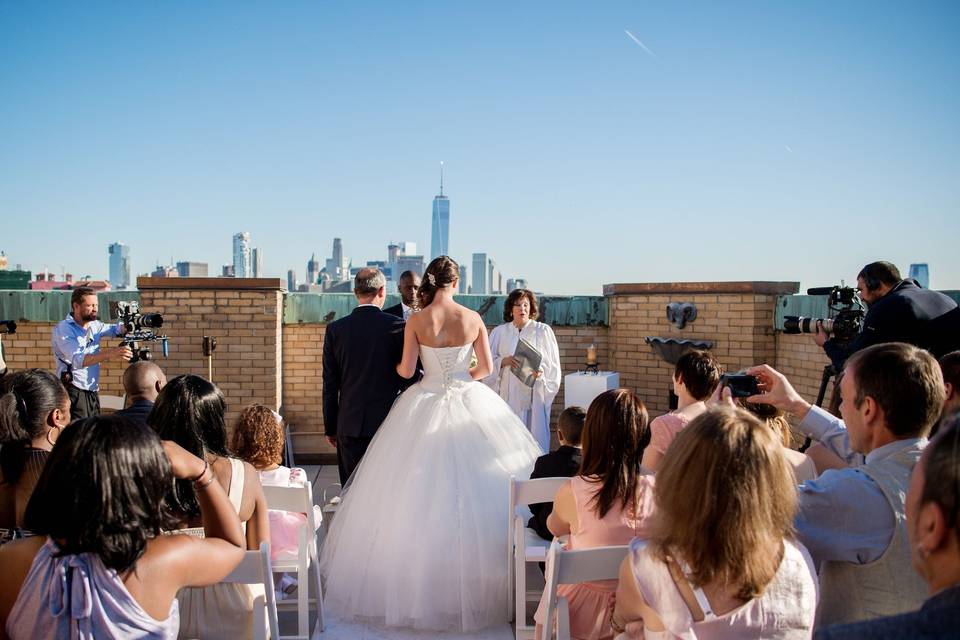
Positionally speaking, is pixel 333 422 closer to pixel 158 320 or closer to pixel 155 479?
pixel 158 320

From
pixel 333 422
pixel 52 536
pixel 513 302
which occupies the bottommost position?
pixel 333 422

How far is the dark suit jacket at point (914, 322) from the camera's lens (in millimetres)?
4004

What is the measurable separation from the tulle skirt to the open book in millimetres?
2080

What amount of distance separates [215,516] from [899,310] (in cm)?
385

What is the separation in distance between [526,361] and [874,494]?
4795mm

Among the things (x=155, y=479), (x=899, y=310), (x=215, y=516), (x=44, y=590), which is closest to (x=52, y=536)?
(x=44, y=590)

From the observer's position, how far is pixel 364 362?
196 inches

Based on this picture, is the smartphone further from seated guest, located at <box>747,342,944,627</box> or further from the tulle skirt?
the tulle skirt

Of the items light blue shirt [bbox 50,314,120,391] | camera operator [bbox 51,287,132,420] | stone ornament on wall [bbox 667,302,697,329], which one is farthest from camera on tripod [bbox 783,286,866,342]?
light blue shirt [bbox 50,314,120,391]

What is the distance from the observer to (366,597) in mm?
3852

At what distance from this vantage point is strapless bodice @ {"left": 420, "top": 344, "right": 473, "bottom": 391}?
15.0 feet

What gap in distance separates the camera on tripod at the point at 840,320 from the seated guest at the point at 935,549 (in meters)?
3.74

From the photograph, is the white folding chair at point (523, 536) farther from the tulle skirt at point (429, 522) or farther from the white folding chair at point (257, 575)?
the white folding chair at point (257, 575)

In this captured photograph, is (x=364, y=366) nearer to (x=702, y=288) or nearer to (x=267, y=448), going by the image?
(x=267, y=448)
